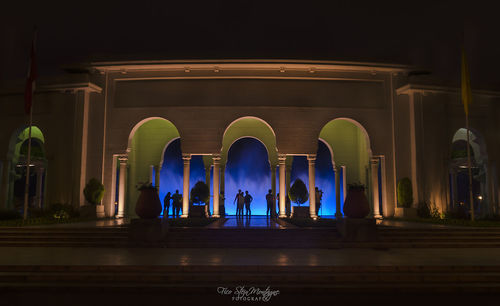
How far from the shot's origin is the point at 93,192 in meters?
20.9

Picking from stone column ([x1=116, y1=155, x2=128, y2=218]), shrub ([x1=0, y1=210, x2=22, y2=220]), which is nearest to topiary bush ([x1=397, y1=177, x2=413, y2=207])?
stone column ([x1=116, y1=155, x2=128, y2=218])

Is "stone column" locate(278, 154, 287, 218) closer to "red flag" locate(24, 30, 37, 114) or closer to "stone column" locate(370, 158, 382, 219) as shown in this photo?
"stone column" locate(370, 158, 382, 219)

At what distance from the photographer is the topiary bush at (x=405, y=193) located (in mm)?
21320

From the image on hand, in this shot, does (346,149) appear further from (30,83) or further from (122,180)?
(30,83)

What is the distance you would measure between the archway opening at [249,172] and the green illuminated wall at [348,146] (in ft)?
18.6

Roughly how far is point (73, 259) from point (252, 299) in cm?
515

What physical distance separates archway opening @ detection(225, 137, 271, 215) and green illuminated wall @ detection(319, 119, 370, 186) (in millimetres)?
5684

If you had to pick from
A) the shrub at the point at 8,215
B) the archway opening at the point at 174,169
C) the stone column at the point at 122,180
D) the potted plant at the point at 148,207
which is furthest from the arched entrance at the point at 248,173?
the potted plant at the point at 148,207

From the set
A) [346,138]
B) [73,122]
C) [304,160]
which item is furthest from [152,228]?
[304,160]

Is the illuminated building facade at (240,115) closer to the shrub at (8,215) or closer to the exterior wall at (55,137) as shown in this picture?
the exterior wall at (55,137)

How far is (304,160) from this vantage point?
31.4 metres

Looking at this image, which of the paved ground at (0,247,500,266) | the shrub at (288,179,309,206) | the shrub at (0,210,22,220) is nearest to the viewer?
the paved ground at (0,247,500,266)

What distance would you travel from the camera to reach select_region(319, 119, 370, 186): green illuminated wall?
27578mm

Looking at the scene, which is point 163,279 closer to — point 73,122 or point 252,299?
point 252,299
